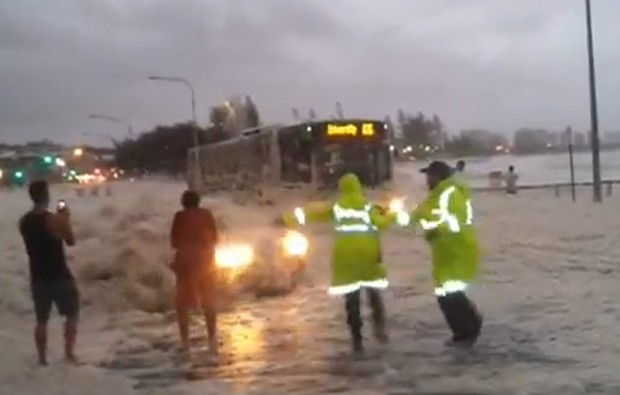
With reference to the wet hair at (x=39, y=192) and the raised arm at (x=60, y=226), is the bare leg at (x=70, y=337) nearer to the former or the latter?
the raised arm at (x=60, y=226)

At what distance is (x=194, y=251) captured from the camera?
502 inches

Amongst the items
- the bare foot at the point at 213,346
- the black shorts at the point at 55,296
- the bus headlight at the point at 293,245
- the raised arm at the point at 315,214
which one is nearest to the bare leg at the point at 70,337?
the black shorts at the point at 55,296

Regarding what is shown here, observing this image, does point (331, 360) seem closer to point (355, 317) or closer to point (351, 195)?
point (355, 317)

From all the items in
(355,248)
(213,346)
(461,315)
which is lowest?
(213,346)

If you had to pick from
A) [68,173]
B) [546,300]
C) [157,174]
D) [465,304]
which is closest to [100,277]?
[546,300]

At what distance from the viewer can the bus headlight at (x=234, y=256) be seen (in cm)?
1891

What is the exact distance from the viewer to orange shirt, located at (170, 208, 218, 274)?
1274 centimetres

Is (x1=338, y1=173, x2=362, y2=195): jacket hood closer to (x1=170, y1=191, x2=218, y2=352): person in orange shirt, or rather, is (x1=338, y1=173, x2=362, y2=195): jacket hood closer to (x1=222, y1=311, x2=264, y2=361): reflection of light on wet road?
(x1=170, y1=191, x2=218, y2=352): person in orange shirt

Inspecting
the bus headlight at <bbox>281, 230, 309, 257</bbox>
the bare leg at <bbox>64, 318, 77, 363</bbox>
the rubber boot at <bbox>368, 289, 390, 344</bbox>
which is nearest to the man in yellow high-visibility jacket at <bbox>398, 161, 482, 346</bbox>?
the rubber boot at <bbox>368, 289, 390, 344</bbox>

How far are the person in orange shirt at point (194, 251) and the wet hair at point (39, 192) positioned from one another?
1472mm

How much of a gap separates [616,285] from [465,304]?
→ 246 inches

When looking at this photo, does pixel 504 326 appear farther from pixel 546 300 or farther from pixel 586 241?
pixel 586 241

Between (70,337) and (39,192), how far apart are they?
1.47 meters

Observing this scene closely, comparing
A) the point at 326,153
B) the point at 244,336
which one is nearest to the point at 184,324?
the point at 244,336
